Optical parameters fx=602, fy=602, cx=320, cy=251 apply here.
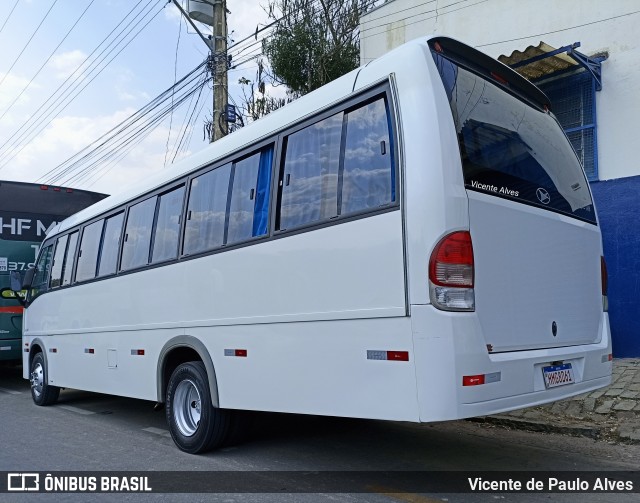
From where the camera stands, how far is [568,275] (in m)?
4.48

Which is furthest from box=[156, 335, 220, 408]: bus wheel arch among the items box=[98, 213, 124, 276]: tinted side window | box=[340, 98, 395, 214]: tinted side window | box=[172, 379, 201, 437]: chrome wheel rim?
box=[340, 98, 395, 214]: tinted side window

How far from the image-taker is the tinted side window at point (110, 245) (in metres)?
7.31

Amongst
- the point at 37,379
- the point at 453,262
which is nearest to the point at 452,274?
the point at 453,262

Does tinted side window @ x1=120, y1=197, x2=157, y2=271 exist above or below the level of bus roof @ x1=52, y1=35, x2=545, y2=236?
below

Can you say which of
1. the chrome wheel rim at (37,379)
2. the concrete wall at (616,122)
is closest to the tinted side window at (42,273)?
the chrome wheel rim at (37,379)

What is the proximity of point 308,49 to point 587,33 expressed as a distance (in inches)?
326

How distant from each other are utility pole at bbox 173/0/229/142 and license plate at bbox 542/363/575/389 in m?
10.3

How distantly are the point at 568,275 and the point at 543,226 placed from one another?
45 cm

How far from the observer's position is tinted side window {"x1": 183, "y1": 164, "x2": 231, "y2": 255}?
551 cm

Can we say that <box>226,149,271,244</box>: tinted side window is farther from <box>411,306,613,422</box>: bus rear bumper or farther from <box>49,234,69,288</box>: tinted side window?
<box>49,234,69,288</box>: tinted side window

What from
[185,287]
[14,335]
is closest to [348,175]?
[185,287]

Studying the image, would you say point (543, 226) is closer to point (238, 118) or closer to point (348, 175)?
point (348, 175)

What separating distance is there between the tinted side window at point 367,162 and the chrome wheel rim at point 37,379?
693cm

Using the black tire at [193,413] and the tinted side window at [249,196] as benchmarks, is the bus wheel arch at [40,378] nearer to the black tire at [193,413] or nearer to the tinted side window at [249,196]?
the black tire at [193,413]
